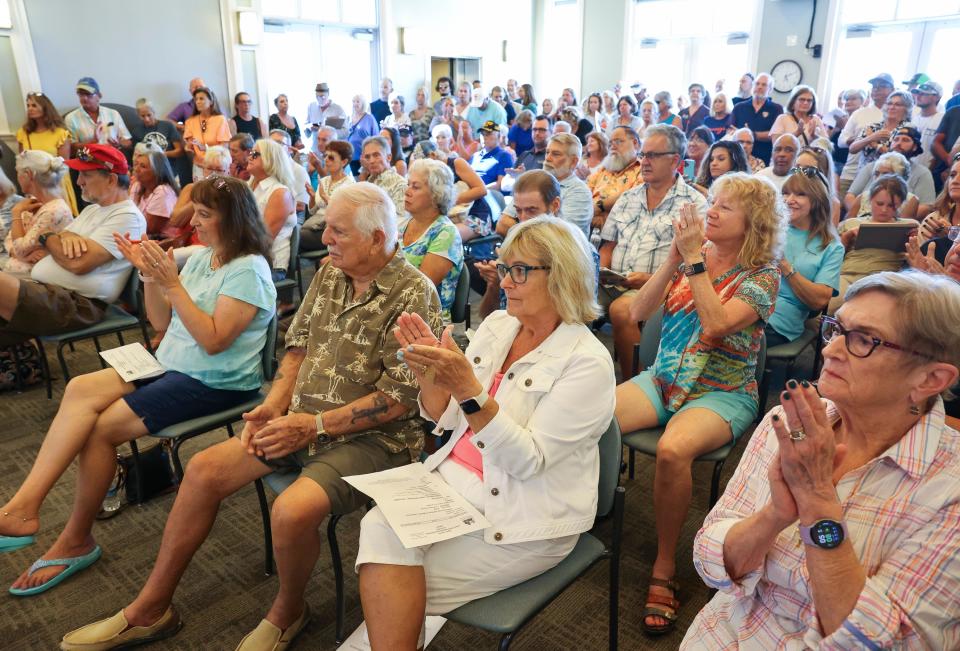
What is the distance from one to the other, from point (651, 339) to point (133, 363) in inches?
75.1

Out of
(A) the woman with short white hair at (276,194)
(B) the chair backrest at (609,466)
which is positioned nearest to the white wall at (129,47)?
(A) the woman with short white hair at (276,194)

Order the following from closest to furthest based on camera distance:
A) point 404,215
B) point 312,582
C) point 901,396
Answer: point 901,396 < point 312,582 < point 404,215

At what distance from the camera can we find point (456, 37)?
12953 millimetres

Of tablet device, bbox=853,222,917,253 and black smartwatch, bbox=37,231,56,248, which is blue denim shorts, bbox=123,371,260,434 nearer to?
black smartwatch, bbox=37,231,56,248

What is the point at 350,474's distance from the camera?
1.78 m

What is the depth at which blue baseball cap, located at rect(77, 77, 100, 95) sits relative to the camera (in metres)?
7.46

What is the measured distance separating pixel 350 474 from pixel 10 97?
8.52 metres

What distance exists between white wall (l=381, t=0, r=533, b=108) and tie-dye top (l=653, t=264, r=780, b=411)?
10810 millimetres

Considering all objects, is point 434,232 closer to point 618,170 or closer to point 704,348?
point 704,348

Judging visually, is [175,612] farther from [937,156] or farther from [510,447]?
[937,156]

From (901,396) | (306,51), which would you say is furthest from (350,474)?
(306,51)

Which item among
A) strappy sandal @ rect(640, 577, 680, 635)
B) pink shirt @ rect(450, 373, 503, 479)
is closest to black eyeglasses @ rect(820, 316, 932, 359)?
pink shirt @ rect(450, 373, 503, 479)

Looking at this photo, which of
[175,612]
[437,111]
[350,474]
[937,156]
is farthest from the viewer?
[437,111]

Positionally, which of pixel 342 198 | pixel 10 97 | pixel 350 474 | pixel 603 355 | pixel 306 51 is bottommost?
pixel 350 474
